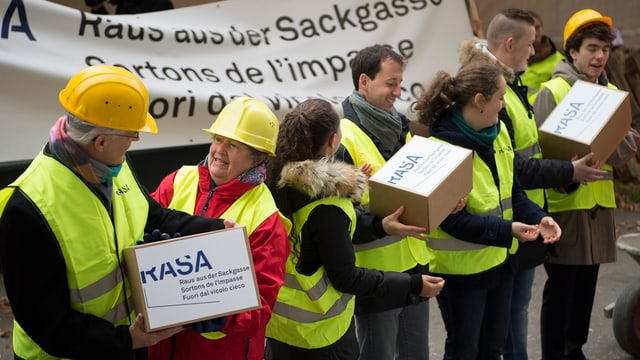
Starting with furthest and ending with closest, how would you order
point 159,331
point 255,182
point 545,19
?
point 545,19 < point 255,182 < point 159,331

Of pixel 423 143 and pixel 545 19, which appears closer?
pixel 423 143

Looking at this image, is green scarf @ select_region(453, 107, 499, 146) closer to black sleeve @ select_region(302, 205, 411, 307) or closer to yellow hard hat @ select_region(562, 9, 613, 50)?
black sleeve @ select_region(302, 205, 411, 307)

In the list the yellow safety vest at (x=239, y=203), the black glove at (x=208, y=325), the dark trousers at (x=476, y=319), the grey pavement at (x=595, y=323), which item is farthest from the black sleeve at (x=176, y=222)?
the grey pavement at (x=595, y=323)

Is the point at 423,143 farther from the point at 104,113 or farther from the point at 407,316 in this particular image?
the point at 104,113

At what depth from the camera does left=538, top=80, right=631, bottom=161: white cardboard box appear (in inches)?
177

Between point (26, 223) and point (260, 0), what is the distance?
386cm

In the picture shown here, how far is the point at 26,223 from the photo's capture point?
240cm

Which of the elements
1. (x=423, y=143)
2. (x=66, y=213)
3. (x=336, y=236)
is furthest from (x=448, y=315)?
(x=66, y=213)

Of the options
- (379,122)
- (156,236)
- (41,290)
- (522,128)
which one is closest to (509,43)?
(522,128)

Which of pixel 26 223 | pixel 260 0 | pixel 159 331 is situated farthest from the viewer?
pixel 260 0

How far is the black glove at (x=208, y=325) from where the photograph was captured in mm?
2596

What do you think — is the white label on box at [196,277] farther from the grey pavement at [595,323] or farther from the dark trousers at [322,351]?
the grey pavement at [595,323]

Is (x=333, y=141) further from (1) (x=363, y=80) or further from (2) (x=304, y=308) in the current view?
(1) (x=363, y=80)

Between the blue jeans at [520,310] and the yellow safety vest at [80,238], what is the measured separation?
2644 millimetres
